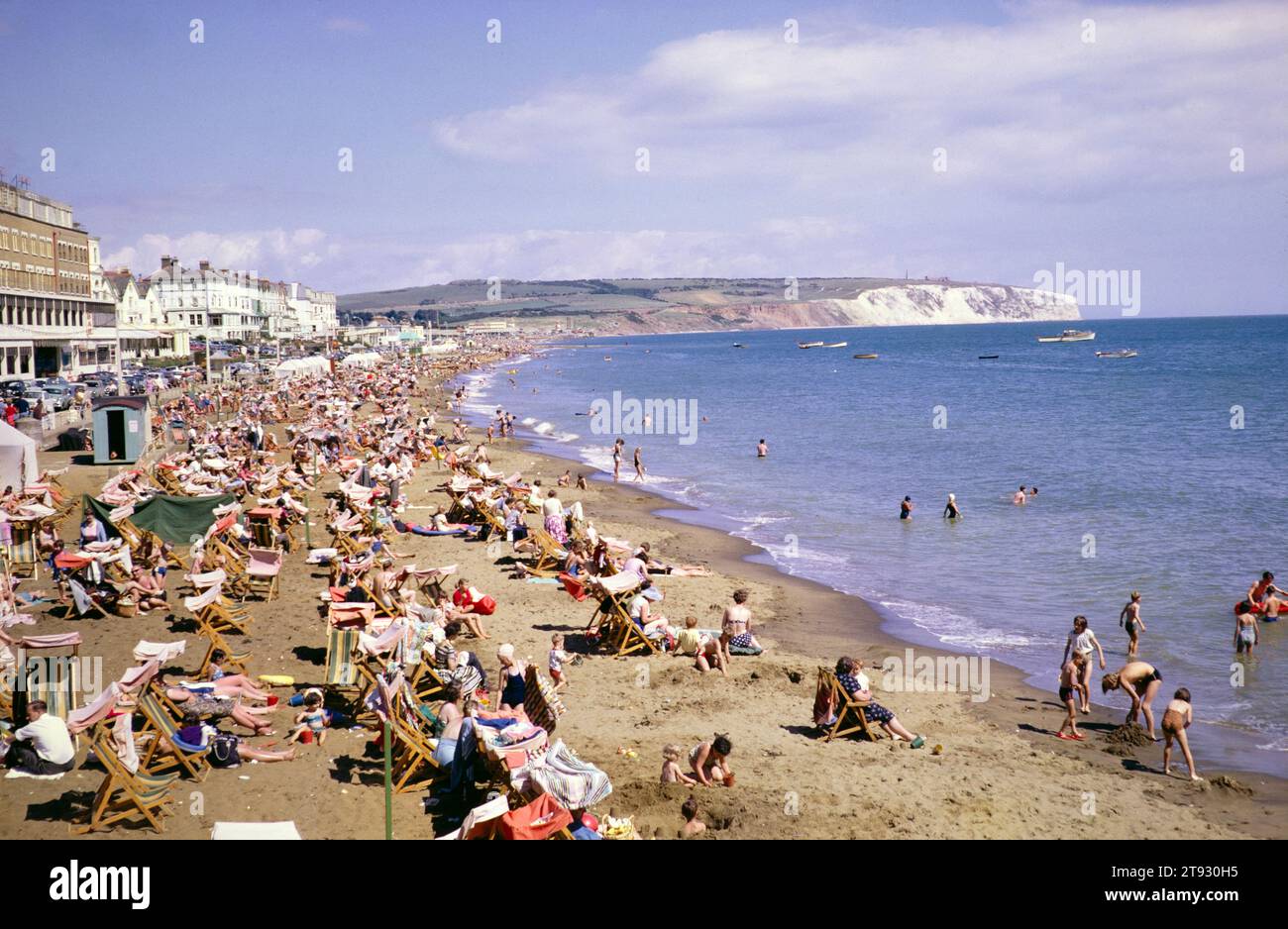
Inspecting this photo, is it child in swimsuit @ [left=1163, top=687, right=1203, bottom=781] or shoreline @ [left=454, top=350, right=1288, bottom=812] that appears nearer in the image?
child in swimsuit @ [left=1163, top=687, right=1203, bottom=781]

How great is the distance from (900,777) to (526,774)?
3.60 m

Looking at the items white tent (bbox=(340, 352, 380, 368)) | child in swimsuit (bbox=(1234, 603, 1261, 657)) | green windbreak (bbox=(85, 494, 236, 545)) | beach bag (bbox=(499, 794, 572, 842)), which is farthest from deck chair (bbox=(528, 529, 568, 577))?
white tent (bbox=(340, 352, 380, 368))

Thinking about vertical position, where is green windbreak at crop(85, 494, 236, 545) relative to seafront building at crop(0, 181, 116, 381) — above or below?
below

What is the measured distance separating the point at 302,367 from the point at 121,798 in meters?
52.1

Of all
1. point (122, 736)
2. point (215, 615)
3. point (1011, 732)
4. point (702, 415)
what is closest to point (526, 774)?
point (122, 736)

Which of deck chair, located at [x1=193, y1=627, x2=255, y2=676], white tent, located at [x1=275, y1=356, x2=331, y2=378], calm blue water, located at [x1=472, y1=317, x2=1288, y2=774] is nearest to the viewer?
deck chair, located at [x1=193, y1=627, x2=255, y2=676]

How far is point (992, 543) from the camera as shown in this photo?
2006 centimetres

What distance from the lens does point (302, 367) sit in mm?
55812

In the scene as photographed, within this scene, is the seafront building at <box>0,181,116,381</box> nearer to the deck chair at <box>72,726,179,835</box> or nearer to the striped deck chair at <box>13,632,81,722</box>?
the striped deck chair at <box>13,632,81,722</box>

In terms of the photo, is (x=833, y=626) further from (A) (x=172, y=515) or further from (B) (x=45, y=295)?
(B) (x=45, y=295)

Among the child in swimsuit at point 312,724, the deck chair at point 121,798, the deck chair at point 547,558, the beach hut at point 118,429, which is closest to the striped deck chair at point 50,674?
the deck chair at point 121,798

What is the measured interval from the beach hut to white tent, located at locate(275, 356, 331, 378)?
98.2 ft

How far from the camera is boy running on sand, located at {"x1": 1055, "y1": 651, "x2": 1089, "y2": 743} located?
31.8 feet
